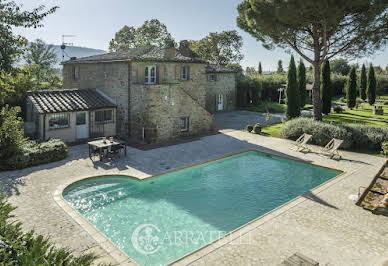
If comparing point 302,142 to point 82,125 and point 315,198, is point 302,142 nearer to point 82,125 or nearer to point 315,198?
point 315,198

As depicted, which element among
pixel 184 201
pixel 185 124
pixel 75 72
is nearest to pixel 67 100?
pixel 75 72

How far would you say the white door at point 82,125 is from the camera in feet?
66.6

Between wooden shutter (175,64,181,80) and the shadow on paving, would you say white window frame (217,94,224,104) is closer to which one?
wooden shutter (175,64,181,80)

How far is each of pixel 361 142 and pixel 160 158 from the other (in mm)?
13862

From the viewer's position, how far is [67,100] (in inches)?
809

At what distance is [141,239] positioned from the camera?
9203 mm

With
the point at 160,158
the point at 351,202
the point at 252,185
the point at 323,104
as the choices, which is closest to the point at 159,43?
the point at 323,104

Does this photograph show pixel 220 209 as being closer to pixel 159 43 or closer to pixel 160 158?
pixel 160 158

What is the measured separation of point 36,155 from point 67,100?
641cm

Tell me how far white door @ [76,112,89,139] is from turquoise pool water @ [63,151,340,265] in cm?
769

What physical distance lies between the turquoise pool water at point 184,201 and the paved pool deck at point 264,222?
72 centimetres

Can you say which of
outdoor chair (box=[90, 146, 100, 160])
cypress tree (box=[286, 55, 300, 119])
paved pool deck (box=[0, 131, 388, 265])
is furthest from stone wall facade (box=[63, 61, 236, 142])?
cypress tree (box=[286, 55, 300, 119])

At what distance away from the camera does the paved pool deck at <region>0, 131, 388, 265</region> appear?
314 inches

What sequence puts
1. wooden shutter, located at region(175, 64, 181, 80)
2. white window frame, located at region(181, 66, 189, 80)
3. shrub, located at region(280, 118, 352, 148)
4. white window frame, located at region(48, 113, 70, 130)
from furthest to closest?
1. white window frame, located at region(181, 66, 189, 80)
2. wooden shutter, located at region(175, 64, 181, 80)
3. shrub, located at region(280, 118, 352, 148)
4. white window frame, located at region(48, 113, 70, 130)
